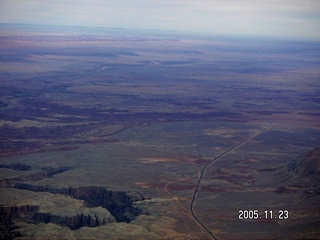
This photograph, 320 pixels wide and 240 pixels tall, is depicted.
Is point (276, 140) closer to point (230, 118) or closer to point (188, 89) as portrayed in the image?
point (230, 118)

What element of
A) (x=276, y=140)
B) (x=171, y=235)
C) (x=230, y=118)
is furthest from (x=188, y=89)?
(x=171, y=235)

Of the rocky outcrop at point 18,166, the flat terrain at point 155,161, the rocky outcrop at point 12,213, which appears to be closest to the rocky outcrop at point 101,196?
the flat terrain at point 155,161

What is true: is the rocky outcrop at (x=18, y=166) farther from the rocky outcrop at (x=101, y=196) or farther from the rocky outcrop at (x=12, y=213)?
the rocky outcrop at (x=12, y=213)

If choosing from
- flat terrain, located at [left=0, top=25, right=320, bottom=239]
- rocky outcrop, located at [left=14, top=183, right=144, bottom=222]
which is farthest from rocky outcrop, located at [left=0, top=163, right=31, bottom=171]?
rocky outcrop, located at [left=14, top=183, right=144, bottom=222]
